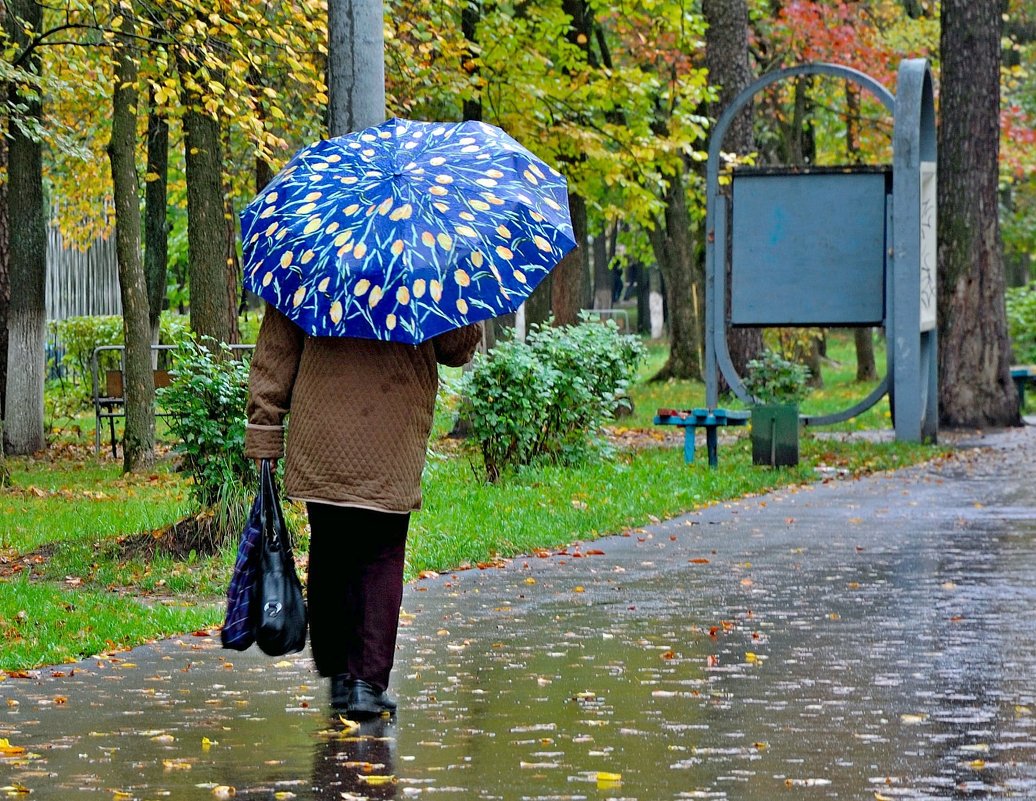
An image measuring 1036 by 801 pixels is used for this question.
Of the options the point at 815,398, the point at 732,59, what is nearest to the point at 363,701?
the point at 732,59

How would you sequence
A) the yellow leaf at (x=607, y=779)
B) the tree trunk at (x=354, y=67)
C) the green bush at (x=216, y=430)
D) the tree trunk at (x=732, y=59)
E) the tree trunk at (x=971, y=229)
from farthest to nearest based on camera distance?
the tree trunk at (x=732, y=59) < the tree trunk at (x=971, y=229) < the green bush at (x=216, y=430) < the tree trunk at (x=354, y=67) < the yellow leaf at (x=607, y=779)

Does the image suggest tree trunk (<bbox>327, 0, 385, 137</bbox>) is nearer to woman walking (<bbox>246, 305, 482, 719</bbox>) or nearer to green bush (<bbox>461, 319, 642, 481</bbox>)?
woman walking (<bbox>246, 305, 482, 719</bbox>)

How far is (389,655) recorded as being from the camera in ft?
19.9

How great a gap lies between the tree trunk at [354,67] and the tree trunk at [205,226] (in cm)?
787

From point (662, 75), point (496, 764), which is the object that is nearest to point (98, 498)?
point (496, 764)

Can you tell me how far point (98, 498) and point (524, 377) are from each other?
364 centimetres

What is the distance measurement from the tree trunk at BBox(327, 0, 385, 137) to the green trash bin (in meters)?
8.16

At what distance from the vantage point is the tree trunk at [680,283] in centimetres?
3153

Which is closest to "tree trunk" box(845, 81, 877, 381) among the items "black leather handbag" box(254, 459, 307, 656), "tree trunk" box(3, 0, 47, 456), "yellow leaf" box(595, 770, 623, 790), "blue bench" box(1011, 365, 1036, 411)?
"blue bench" box(1011, 365, 1036, 411)

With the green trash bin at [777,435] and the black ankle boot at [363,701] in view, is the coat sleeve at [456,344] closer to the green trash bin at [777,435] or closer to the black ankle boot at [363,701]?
the black ankle boot at [363,701]

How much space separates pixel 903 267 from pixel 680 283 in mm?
14597

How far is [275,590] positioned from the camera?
598cm

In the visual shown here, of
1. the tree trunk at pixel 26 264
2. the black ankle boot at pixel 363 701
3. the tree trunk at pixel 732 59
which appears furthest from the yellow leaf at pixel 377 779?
the tree trunk at pixel 732 59

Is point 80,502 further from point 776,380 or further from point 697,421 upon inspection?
point 776,380
